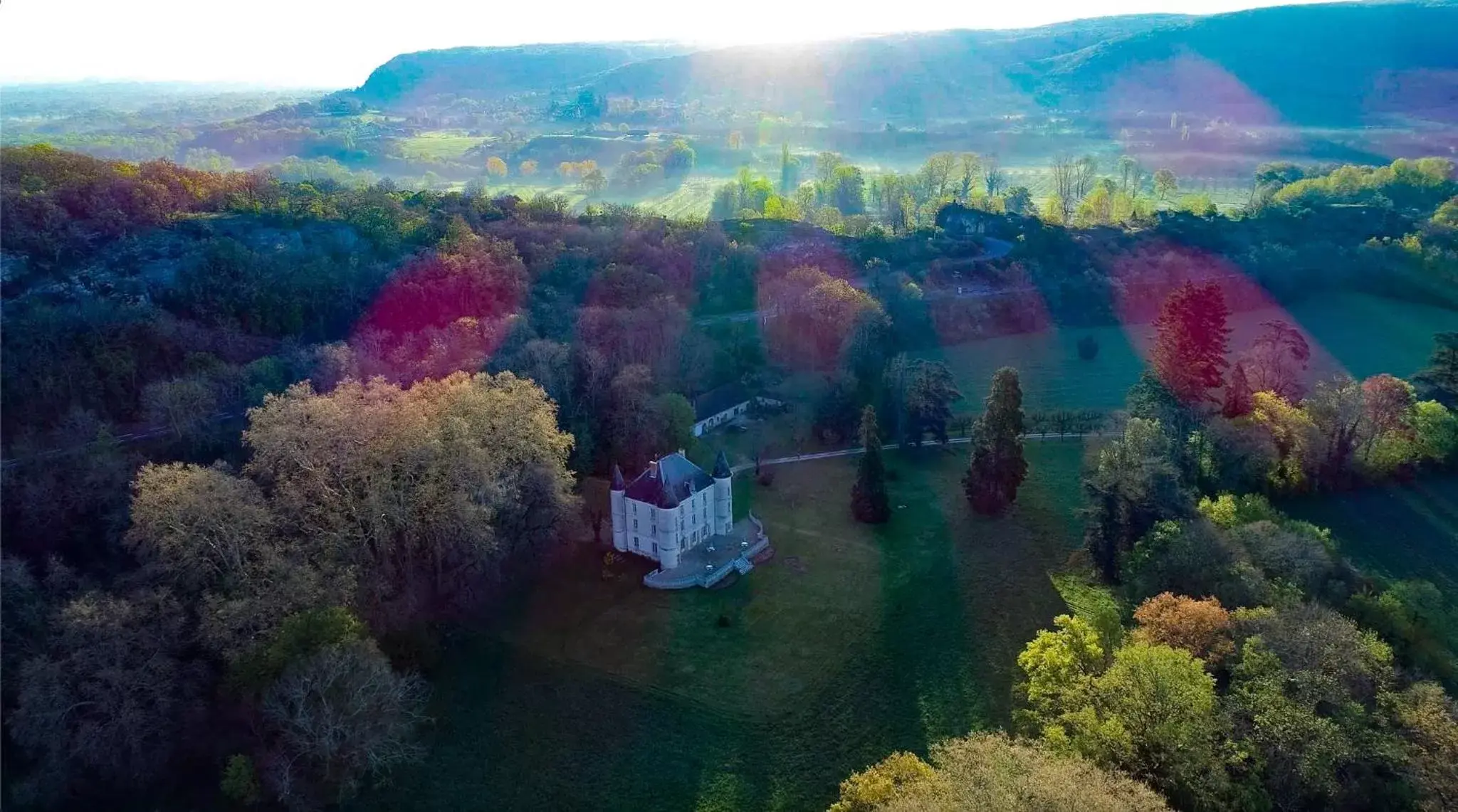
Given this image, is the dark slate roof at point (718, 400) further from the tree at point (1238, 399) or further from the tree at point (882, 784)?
the tree at point (882, 784)

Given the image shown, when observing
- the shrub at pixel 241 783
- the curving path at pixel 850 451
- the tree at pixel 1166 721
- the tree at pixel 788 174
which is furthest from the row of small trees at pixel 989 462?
the tree at pixel 788 174

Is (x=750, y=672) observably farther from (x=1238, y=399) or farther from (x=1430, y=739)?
(x=1238, y=399)

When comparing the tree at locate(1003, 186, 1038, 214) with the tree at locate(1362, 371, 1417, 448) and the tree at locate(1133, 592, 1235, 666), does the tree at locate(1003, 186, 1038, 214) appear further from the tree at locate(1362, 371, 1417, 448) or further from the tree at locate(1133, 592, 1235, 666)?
the tree at locate(1133, 592, 1235, 666)

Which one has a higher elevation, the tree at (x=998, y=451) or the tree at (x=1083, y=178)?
the tree at (x=1083, y=178)

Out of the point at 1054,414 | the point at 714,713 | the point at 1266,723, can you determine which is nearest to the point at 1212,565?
the point at 1266,723

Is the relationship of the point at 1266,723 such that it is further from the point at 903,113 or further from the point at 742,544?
the point at 903,113

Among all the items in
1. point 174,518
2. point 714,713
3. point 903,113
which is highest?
point 903,113
